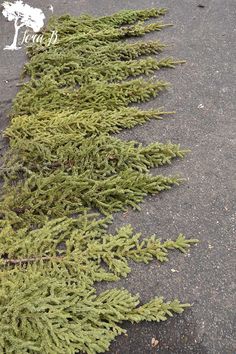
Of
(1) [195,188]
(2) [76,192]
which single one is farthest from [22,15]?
(1) [195,188]

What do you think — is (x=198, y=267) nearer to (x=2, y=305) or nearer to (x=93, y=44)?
(x=2, y=305)

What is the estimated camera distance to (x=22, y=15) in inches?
225

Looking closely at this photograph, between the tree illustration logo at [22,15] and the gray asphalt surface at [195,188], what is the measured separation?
126 mm

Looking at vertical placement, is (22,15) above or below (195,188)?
above

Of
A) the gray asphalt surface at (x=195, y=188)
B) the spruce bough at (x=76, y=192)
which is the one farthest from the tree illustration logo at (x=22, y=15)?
the spruce bough at (x=76, y=192)

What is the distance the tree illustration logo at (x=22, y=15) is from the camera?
545 cm

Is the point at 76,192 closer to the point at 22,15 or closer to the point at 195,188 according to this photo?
the point at 195,188

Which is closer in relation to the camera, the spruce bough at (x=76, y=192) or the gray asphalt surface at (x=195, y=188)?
the spruce bough at (x=76, y=192)

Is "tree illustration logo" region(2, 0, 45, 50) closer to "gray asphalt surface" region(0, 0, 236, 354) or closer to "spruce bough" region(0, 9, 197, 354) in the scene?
"gray asphalt surface" region(0, 0, 236, 354)

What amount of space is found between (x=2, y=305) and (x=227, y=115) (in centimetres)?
263

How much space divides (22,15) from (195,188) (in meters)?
3.56

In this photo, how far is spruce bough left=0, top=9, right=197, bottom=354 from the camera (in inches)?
104

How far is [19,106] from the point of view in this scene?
4148 millimetres

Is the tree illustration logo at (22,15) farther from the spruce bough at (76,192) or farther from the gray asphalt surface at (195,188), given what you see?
the spruce bough at (76,192)
